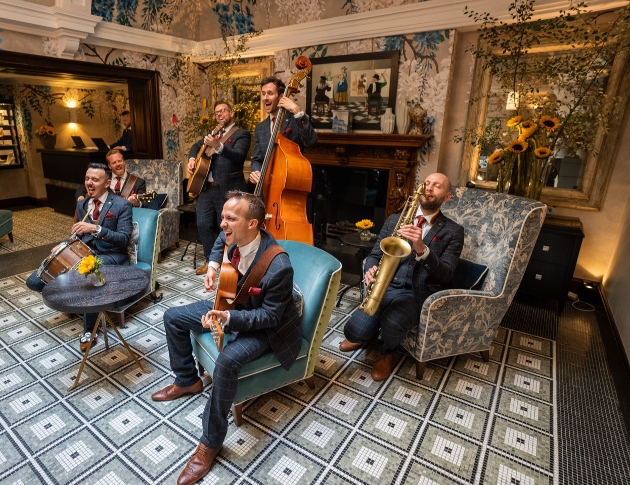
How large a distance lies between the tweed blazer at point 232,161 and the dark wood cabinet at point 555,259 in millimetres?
2684

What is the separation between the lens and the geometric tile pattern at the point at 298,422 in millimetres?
1632

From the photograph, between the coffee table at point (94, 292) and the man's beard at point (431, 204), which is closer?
the coffee table at point (94, 292)

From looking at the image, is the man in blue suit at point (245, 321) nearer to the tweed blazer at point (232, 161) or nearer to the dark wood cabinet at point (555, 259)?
the tweed blazer at point (232, 161)

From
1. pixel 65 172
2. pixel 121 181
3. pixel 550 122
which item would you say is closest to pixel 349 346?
pixel 550 122

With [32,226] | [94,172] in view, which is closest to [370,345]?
[94,172]

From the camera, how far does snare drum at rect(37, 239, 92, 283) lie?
2.25 m

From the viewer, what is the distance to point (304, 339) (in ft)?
6.24

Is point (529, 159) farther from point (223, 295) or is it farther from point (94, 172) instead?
point (94, 172)

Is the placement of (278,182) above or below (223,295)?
above

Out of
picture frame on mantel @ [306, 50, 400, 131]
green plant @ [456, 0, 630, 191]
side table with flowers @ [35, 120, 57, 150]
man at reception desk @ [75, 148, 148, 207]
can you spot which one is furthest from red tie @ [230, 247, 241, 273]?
side table with flowers @ [35, 120, 57, 150]

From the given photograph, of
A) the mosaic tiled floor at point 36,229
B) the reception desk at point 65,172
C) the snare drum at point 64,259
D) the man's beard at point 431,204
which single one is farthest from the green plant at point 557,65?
the reception desk at point 65,172

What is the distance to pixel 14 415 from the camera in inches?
74.3

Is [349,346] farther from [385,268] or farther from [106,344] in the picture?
[106,344]

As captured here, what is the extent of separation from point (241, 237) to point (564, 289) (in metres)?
2.92
